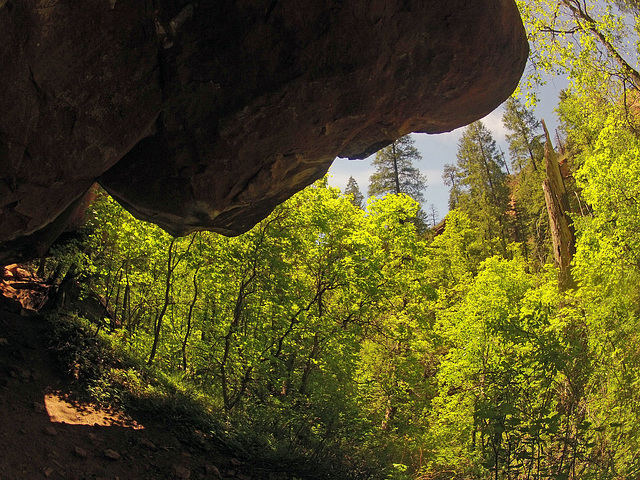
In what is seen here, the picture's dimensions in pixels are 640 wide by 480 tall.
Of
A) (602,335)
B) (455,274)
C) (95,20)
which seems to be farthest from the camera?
(455,274)

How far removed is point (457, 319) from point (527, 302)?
2.58m

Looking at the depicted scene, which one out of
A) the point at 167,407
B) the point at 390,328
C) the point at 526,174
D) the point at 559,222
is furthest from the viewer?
the point at 526,174

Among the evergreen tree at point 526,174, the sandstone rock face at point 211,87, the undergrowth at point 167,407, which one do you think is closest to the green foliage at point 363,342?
the undergrowth at point 167,407

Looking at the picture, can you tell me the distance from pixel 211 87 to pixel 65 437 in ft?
17.1

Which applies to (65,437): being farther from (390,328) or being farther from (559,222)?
(559,222)

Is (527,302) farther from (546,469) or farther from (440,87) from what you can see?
(440,87)

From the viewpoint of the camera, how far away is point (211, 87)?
494cm

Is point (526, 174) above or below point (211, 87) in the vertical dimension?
above

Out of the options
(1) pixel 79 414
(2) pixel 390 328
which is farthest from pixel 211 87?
(2) pixel 390 328

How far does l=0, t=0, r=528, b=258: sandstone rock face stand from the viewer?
411cm

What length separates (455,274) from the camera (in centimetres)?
2428

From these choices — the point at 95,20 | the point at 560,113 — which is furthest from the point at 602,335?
the point at 560,113

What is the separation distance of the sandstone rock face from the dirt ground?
7.81ft

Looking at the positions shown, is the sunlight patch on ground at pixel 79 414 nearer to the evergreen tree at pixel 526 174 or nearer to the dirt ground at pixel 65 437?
the dirt ground at pixel 65 437
